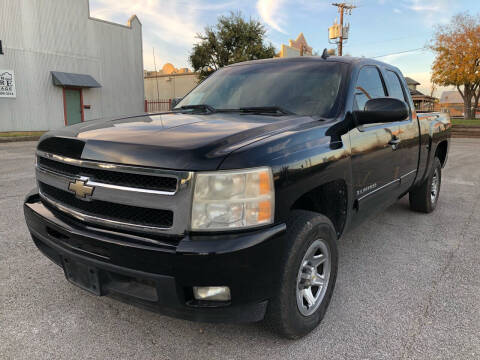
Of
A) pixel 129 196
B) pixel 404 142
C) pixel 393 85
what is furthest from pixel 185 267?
pixel 393 85

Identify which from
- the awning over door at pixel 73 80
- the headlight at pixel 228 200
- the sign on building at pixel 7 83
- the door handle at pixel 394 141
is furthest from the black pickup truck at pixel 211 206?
the awning over door at pixel 73 80

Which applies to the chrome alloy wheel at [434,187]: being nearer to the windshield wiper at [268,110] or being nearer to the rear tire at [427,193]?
the rear tire at [427,193]

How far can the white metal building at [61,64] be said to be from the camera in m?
18.0

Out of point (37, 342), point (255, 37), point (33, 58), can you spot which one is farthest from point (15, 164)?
point (255, 37)

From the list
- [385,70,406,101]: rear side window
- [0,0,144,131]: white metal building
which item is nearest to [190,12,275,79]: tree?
[0,0,144,131]: white metal building

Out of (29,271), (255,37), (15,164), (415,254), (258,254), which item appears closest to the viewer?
(258,254)

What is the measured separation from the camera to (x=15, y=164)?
8.59m

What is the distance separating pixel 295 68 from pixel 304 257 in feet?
5.94

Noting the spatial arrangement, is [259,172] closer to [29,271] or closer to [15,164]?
[29,271]

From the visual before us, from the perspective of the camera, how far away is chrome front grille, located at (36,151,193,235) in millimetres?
1806

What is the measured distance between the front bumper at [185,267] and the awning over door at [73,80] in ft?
65.0

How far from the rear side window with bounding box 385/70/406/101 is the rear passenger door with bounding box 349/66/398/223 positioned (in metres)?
0.26

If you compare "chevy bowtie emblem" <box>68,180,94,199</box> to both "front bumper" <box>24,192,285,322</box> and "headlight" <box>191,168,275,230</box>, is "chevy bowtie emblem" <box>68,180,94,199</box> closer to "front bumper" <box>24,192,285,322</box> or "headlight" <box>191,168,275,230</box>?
"front bumper" <box>24,192,285,322</box>

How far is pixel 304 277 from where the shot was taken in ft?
7.47
